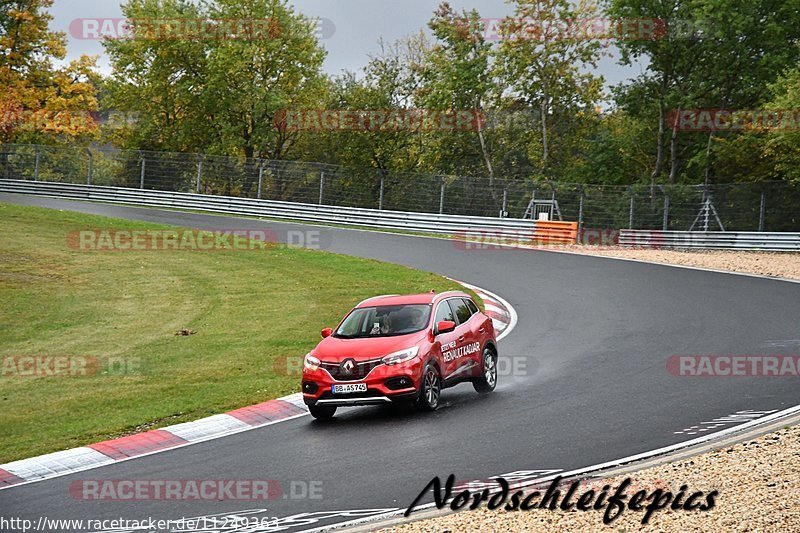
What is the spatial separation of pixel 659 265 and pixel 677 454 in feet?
71.0

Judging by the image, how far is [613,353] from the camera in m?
17.4

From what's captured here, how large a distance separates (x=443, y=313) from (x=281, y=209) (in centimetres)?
2982

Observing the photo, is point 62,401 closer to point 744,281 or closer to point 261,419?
point 261,419

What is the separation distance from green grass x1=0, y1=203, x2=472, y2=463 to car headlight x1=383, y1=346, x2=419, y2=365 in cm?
238

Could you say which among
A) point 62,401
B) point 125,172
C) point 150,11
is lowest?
point 62,401

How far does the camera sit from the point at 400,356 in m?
13.3

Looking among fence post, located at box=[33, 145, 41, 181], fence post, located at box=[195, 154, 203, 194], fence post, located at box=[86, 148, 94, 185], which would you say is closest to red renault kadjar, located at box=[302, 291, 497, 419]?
fence post, located at box=[195, 154, 203, 194]

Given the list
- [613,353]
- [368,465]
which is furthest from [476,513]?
[613,353]

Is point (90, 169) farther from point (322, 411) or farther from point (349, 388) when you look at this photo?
point (349, 388)

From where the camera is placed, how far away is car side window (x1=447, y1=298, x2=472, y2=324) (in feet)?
49.8
